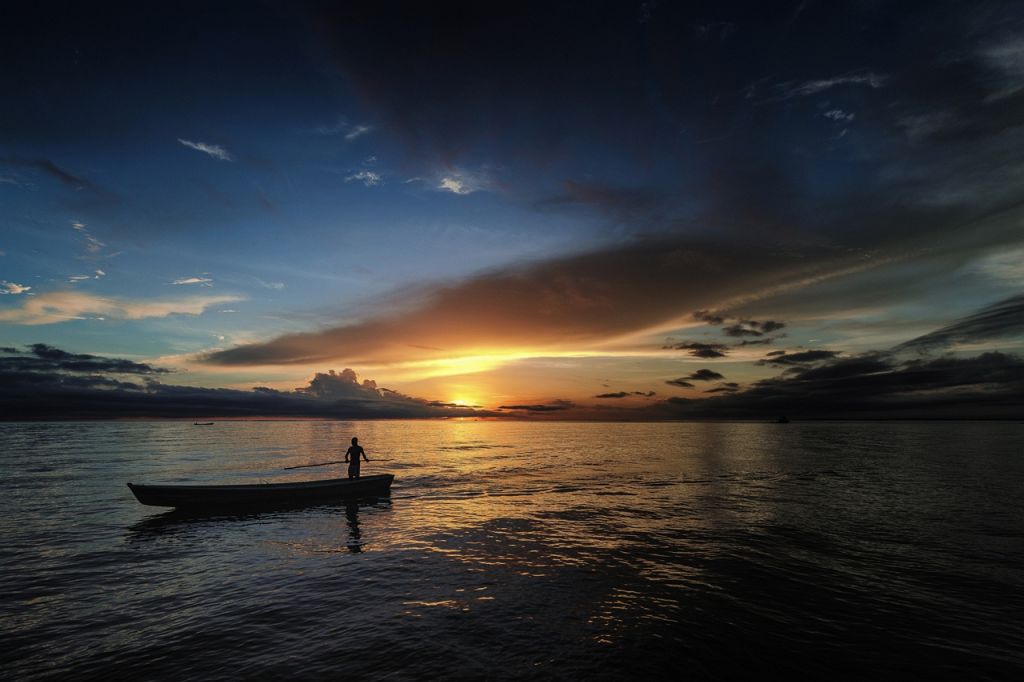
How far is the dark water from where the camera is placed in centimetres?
1379

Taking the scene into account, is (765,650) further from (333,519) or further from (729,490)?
(729,490)

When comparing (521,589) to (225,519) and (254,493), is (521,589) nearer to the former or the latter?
(225,519)

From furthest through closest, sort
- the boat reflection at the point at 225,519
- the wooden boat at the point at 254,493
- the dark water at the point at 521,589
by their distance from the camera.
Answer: the wooden boat at the point at 254,493, the boat reflection at the point at 225,519, the dark water at the point at 521,589

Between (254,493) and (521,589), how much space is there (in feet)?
83.8

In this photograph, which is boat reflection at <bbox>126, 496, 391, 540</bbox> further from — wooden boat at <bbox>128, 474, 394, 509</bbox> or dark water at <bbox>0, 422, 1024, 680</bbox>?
wooden boat at <bbox>128, 474, 394, 509</bbox>

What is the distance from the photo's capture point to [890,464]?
72500mm

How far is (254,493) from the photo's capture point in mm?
35750

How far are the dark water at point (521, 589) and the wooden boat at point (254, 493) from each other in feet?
5.69

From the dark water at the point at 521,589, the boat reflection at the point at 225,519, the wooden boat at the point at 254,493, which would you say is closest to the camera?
the dark water at the point at 521,589

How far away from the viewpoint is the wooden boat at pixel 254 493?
109 feet

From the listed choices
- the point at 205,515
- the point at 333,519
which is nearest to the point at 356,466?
the point at 333,519

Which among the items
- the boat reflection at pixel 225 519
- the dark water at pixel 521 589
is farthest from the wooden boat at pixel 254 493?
the dark water at pixel 521 589

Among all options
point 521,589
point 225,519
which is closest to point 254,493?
point 225,519

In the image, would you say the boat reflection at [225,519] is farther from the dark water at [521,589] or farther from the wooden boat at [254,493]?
the wooden boat at [254,493]
